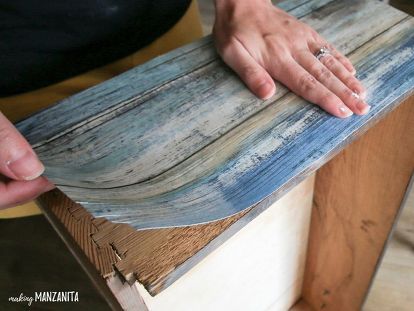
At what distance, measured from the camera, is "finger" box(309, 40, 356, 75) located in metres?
0.52

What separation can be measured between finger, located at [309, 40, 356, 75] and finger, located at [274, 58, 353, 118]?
41 mm

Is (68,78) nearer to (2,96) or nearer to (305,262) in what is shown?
(2,96)

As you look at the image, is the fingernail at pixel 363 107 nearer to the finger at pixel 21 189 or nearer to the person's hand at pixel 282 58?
the person's hand at pixel 282 58

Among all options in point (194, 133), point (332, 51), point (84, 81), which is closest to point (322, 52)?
point (332, 51)

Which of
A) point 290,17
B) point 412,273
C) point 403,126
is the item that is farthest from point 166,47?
point 412,273

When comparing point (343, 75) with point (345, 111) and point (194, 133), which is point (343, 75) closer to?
point (345, 111)

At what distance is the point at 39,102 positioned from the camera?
0.74 metres

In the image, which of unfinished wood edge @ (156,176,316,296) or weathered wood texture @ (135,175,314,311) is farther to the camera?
weathered wood texture @ (135,175,314,311)

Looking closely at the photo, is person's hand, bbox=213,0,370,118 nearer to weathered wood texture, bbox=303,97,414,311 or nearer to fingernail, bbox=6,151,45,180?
weathered wood texture, bbox=303,97,414,311

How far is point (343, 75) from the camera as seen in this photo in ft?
1.67

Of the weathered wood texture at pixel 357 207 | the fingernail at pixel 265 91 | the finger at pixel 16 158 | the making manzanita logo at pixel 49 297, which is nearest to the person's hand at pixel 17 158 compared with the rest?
the finger at pixel 16 158

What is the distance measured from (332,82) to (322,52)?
0.06 meters

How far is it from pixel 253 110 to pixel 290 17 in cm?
21

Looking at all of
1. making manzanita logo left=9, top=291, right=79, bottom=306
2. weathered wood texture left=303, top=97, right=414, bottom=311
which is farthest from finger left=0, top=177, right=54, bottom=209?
making manzanita logo left=9, top=291, right=79, bottom=306
